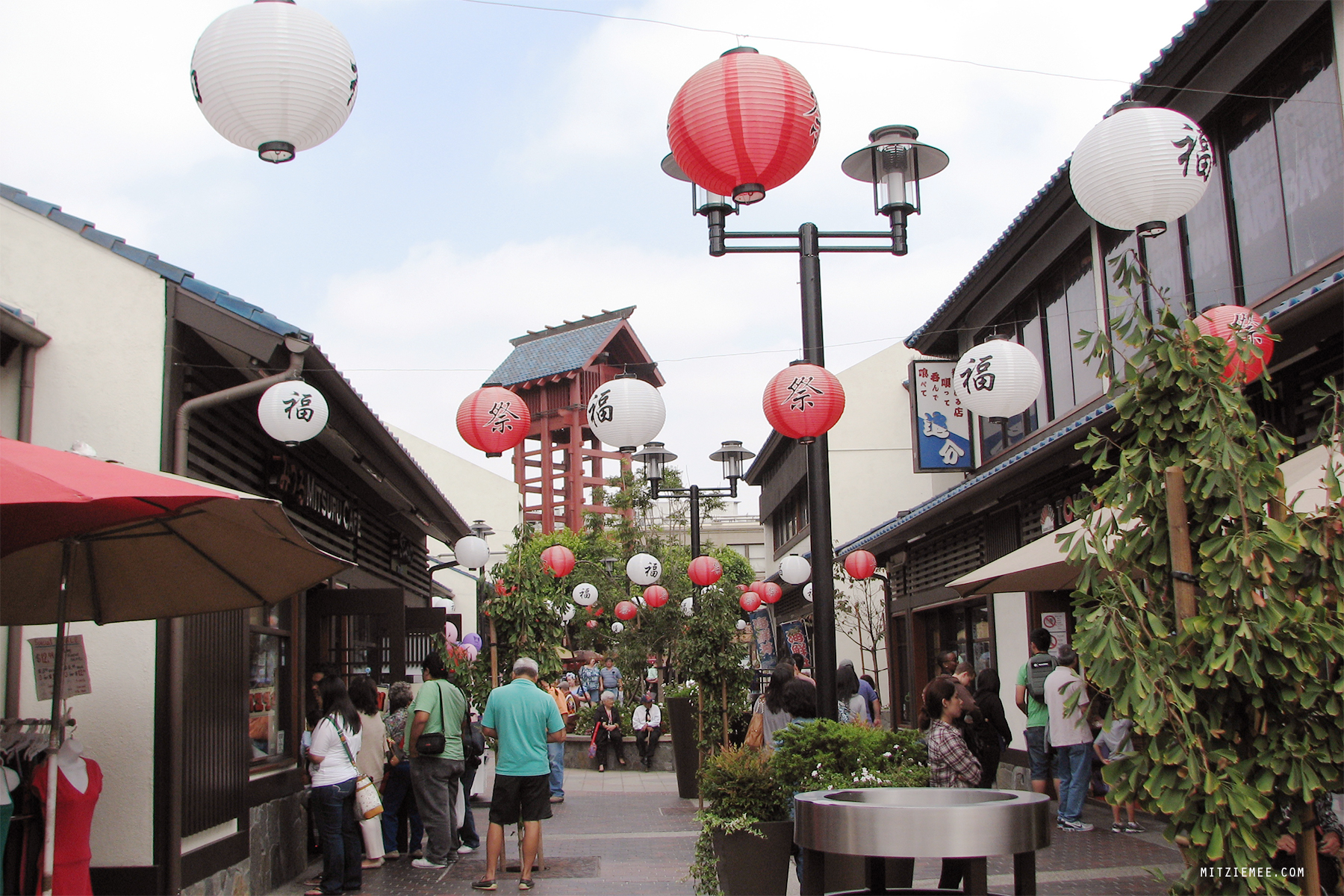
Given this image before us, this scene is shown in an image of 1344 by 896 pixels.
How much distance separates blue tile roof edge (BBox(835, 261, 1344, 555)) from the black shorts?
201 inches

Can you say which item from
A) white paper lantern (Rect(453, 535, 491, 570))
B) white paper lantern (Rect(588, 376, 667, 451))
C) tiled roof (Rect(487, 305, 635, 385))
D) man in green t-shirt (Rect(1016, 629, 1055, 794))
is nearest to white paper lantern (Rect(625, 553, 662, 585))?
white paper lantern (Rect(453, 535, 491, 570))

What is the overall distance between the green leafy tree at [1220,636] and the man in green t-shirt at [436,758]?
671 centimetres

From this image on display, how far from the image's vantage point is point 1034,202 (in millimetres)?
13516

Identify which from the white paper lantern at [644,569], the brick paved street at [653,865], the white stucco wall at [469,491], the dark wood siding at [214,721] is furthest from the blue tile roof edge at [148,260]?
the white stucco wall at [469,491]

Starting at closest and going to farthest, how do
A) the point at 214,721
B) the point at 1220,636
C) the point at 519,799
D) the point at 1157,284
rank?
1. the point at 1220,636
2. the point at 214,721
3. the point at 519,799
4. the point at 1157,284

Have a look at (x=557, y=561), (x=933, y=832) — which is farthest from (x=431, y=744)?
(x=557, y=561)

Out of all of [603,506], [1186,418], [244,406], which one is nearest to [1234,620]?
[1186,418]

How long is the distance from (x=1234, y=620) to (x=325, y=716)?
277 inches

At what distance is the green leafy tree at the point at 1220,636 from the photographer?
391 centimetres

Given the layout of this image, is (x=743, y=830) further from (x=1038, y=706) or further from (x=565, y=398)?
(x=565, y=398)

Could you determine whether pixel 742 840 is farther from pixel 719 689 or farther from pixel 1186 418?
pixel 719 689

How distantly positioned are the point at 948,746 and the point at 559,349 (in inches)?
1609

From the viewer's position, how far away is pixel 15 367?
Answer: 700 cm

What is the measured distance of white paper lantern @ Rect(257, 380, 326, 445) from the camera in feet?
26.4
